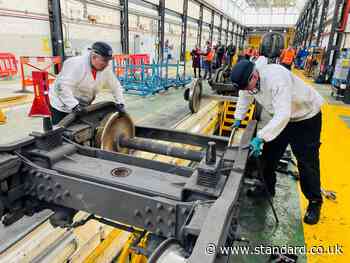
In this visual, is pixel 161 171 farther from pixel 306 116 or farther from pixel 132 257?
pixel 306 116

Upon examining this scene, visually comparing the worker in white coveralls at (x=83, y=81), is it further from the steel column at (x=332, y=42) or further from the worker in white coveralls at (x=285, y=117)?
the steel column at (x=332, y=42)

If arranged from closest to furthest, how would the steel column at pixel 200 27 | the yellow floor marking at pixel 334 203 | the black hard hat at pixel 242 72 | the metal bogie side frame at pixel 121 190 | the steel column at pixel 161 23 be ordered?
1. the metal bogie side frame at pixel 121 190
2. the black hard hat at pixel 242 72
3. the yellow floor marking at pixel 334 203
4. the steel column at pixel 161 23
5. the steel column at pixel 200 27

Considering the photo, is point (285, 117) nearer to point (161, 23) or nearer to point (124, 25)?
point (124, 25)

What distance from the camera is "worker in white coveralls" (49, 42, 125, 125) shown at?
237cm

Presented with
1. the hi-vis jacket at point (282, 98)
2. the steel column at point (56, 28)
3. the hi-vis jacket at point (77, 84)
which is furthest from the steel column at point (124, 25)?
Answer: the hi-vis jacket at point (282, 98)

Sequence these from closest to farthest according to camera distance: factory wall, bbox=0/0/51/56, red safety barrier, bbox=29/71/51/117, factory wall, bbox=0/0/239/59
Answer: red safety barrier, bbox=29/71/51/117, factory wall, bbox=0/0/51/56, factory wall, bbox=0/0/239/59

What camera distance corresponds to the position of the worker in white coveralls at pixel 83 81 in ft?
7.79

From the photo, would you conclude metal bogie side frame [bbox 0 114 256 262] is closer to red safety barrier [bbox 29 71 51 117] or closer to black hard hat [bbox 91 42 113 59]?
black hard hat [bbox 91 42 113 59]

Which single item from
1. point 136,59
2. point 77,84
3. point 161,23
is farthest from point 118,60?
point 77,84

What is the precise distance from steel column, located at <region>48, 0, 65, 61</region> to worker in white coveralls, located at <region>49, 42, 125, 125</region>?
6467 mm

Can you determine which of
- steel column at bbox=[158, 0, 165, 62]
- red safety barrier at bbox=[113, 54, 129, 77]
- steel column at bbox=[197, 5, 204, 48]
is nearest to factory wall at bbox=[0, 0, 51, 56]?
red safety barrier at bbox=[113, 54, 129, 77]

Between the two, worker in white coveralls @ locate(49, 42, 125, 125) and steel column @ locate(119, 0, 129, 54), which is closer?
worker in white coveralls @ locate(49, 42, 125, 125)

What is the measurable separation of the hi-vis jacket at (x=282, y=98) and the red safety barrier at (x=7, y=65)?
7827mm

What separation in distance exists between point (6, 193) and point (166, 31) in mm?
16029
